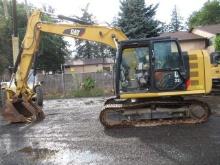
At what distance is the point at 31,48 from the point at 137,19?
23052 mm

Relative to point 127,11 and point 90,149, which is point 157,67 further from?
point 127,11

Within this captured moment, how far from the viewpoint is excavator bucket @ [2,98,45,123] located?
14625 millimetres

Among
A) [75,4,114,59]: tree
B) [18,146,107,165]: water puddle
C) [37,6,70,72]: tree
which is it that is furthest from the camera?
[75,4,114,59]: tree

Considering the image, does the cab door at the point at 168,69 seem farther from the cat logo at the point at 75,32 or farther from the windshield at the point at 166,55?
the cat logo at the point at 75,32

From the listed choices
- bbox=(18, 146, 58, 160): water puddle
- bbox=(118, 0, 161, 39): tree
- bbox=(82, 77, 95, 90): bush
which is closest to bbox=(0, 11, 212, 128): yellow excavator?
bbox=(18, 146, 58, 160): water puddle

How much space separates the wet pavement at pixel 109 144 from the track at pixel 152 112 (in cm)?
37

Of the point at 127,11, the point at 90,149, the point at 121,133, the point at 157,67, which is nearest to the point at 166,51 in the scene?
the point at 157,67

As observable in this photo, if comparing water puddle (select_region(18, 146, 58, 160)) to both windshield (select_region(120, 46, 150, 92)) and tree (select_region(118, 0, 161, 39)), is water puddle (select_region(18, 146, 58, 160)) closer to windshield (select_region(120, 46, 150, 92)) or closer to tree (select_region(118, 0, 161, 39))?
windshield (select_region(120, 46, 150, 92))

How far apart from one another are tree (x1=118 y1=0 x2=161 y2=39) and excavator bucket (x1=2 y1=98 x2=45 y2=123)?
21.9 meters

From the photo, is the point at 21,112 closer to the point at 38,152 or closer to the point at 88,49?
the point at 38,152

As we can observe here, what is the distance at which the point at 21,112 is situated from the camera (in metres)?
15.1

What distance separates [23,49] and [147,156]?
7593mm

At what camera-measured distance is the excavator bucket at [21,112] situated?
1462 centimetres

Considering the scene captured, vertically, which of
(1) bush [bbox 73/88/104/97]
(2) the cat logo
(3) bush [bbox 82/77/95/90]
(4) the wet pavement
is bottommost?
(4) the wet pavement
